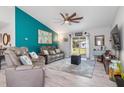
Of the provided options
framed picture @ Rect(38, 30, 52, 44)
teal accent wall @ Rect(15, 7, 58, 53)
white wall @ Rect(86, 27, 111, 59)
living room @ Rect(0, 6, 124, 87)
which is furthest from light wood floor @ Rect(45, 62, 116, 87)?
white wall @ Rect(86, 27, 111, 59)

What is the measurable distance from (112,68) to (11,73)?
2.88 m

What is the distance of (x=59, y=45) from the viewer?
9.72m

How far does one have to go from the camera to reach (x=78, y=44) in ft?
31.5

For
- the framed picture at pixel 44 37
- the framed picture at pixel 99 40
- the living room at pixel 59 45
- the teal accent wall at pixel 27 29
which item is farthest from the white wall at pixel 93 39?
the teal accent wall at pixel 27 29

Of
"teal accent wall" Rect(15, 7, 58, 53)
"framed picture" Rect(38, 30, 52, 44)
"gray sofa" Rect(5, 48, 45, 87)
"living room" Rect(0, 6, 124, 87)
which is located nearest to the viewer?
"gray sofa" Rect(5, 48, 45, 87)

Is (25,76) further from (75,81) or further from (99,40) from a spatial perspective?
(99,40)

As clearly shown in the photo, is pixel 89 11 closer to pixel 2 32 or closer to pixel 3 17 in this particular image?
pixel 3 17

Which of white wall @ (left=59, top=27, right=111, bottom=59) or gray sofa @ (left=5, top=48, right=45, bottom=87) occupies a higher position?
white wall @ (left=59, top=27, right=111, bottom=59)

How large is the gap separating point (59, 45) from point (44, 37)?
217 centimetres

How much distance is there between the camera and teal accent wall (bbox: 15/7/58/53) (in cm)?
564

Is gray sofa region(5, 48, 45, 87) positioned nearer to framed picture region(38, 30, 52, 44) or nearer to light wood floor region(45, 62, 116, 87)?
light wood floor region(45, 62, 116, 87)

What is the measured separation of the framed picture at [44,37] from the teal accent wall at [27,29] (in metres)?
0.25

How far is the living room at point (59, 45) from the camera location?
316 cm

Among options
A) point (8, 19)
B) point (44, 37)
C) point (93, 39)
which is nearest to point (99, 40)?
point (93, 39)
